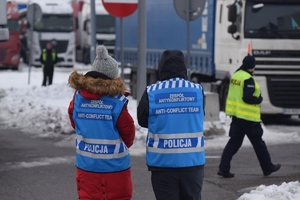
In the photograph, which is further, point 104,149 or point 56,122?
point 56,122

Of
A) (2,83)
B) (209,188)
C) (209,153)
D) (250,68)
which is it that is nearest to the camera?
(209,188)

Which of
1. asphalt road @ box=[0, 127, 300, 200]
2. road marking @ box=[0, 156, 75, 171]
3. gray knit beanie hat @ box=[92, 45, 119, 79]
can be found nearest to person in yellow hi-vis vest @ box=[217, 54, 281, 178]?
asphalt road @ box=[0, 127, 300, 200]

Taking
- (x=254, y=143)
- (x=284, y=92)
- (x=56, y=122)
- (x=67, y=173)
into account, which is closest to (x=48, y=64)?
(x=284, y=92)

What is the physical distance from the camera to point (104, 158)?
6492 millimetres

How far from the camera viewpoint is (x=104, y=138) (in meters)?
6.50

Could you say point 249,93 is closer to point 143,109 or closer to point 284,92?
point 143,109

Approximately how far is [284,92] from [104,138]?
504 inches

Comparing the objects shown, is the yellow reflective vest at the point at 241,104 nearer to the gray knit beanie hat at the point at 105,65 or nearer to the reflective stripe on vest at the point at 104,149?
the gray knit beanie hat at the point at 105,65

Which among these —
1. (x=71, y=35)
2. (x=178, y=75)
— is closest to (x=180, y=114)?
(x=178, y=75)

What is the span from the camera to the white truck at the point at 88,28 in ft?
150

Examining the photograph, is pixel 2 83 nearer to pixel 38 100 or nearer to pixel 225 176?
pixel 38 100

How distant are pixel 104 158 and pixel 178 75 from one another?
0.90 meters

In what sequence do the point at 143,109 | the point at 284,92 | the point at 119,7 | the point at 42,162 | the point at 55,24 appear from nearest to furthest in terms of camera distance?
the point at 143,109
the point at 42,162
the point at 119,7
the point at 284,92
the point at 55,24

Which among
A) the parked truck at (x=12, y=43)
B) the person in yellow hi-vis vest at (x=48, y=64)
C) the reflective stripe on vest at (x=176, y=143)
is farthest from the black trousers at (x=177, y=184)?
the parked truck at (x=12, y=43)
